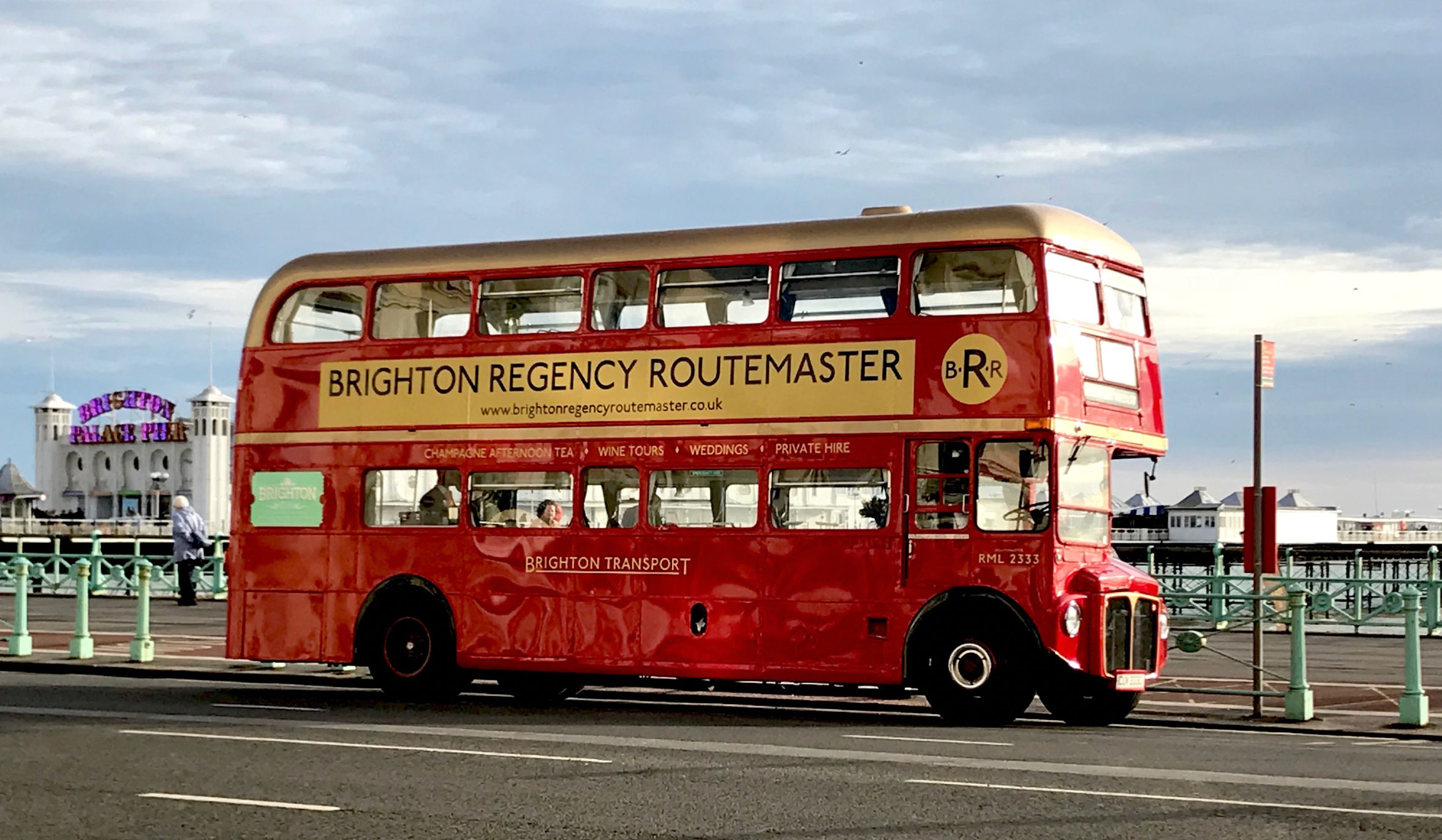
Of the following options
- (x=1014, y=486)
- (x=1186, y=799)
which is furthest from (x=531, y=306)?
(x=1186, y=799)

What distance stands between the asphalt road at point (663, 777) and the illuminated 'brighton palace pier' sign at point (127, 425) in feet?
448

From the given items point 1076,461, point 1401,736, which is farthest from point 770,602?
point 1401,736

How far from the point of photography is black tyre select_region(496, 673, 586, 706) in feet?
60.4

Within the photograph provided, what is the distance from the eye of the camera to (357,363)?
17.9 metres

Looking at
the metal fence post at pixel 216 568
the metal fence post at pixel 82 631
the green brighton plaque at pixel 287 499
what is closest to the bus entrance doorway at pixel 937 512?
the green brighton plaque at pixel 287 499

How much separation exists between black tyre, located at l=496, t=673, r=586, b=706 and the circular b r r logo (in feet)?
17.8

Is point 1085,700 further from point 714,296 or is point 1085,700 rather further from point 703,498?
point 714,296

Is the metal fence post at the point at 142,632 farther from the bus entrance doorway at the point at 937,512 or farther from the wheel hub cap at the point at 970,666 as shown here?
the wheel hub cap at the point at 970,666

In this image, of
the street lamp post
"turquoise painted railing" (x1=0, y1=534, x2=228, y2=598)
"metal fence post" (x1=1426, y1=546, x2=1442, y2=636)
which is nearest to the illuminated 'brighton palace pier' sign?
the street lamp post

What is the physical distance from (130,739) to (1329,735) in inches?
369

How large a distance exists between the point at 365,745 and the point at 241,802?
2782 millimetres

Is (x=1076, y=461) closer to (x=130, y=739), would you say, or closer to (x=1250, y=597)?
(x=1250, y=597)

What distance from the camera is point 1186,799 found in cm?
1025

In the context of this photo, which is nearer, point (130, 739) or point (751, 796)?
point (751, 796)
